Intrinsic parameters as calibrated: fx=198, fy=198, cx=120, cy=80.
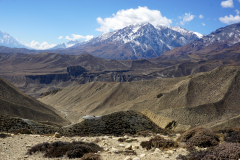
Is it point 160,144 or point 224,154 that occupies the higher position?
point 224,154

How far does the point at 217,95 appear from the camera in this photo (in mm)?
42219

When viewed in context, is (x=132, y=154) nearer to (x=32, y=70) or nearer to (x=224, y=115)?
(x=224, y=115)

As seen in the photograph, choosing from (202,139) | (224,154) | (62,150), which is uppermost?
(224,154)

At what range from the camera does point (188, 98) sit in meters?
43.6

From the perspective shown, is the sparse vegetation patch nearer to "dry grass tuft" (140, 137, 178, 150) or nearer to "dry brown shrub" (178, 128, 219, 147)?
"dry grass tuft" (140, 137, 178, 150)

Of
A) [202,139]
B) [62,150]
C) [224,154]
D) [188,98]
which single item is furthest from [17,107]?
[224,154]

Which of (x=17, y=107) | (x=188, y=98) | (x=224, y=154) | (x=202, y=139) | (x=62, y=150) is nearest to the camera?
(x=224, y=154)

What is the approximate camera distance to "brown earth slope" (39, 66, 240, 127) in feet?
123

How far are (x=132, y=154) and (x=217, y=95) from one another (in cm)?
3904

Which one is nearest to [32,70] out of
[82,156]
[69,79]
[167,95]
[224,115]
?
[69,79]

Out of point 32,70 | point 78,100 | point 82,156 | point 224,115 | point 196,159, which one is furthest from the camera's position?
point 32,70

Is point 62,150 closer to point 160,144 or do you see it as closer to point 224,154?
point 160,144

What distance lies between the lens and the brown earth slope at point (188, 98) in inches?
1473

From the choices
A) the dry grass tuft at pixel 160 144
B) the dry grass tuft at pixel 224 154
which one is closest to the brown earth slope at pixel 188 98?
the dry grass tuft at pixel 160 144
